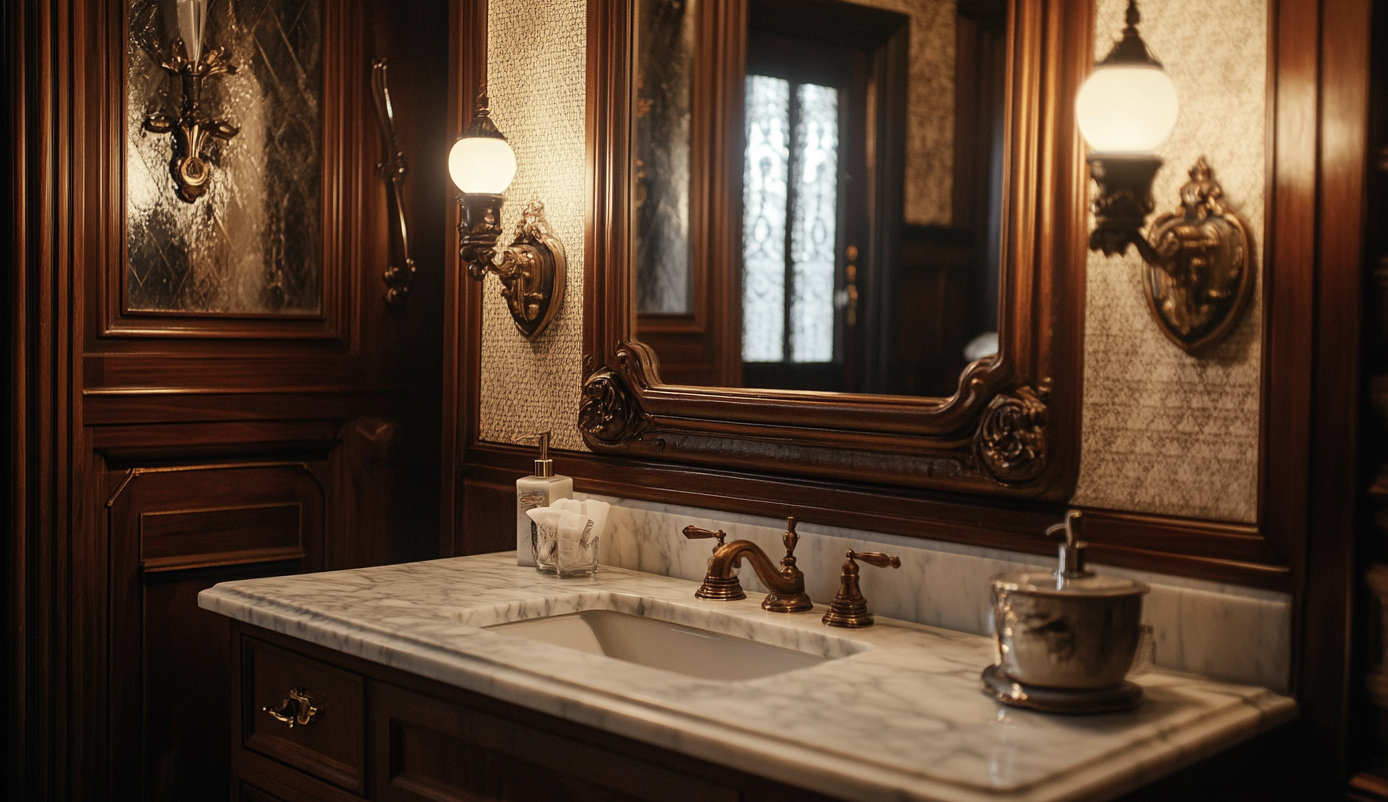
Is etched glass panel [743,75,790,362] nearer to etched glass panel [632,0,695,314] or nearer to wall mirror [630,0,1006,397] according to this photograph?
wall mirror [630,0,1006,397]

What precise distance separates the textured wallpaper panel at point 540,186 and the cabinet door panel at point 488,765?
805 millimetres

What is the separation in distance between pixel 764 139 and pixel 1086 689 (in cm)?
100

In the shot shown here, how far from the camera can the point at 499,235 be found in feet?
7.59

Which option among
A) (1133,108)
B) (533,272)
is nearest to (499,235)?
(533,272)

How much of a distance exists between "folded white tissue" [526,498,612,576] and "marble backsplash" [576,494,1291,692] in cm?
13

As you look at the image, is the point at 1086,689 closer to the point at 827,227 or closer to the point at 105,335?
the point at 827,227

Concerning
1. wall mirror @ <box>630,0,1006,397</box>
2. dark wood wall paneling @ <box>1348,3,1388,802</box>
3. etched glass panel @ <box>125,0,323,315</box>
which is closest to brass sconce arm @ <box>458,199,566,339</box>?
wall mirror @ <box>630,0,1006,397</box>

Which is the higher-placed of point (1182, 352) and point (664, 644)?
point (1182, 352)

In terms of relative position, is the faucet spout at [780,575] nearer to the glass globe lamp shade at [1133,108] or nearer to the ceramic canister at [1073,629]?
the ceramic canister at [1073,629]

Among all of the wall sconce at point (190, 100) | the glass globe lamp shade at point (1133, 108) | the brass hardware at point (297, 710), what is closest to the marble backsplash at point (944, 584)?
the glass globe lamp shade at point (1133, 108)

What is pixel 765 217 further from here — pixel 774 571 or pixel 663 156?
pixel 774 571

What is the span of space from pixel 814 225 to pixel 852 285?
0.39 feet

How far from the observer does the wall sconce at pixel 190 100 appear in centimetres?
235

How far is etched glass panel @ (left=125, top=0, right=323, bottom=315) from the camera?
7.67 ft
